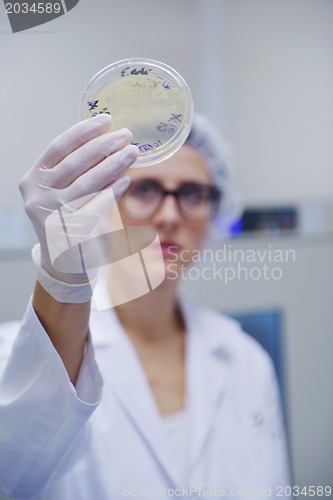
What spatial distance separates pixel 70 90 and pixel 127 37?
0.61 ft

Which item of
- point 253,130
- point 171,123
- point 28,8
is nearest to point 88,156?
point 171,123

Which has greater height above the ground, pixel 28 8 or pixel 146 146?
pixel 28 8

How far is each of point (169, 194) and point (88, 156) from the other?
0.44 meters

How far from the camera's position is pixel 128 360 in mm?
995

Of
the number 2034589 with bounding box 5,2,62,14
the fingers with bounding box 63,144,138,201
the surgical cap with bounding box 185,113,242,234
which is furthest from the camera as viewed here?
the surgical cap with bounding box 185,113,242,234

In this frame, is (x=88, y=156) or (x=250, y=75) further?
(x=250, y=75)

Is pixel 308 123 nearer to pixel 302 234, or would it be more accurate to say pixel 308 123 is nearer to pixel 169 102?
pixel 302 234

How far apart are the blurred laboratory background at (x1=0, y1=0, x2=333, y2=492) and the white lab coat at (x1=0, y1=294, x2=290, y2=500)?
167 millimetres

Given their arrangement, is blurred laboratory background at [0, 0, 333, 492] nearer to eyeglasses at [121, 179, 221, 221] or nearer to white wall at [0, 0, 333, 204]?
white wall at [0, 0, 333, 204]

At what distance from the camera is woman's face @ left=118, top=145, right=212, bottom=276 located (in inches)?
37.2

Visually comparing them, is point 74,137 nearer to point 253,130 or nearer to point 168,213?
point 168,213

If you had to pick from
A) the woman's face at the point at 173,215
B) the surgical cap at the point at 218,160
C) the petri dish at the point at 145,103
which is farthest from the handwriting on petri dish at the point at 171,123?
the surgical cap at the point at 218,160

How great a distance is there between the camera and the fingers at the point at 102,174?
0.59 metres

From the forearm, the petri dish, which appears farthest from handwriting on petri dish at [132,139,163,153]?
the forearm
